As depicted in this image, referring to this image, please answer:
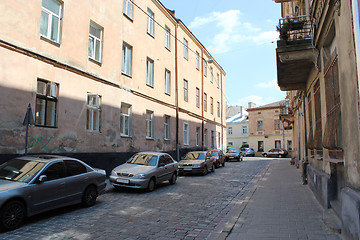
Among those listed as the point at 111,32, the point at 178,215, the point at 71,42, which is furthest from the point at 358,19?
the point at 111,32

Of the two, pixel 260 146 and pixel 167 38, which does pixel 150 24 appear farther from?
pixel 260 146

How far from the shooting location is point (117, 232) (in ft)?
18.0

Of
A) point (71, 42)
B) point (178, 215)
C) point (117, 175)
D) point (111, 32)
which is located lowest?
point (178, 215)

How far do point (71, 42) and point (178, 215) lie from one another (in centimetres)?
894

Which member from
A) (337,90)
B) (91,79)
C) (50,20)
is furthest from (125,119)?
(337,90)

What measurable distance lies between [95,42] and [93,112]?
11.5ft

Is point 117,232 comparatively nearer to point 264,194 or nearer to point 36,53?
point 264,194

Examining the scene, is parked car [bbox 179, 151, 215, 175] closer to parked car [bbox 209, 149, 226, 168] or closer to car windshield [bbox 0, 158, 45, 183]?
parked car [bbox 209, 149, 226, 168]

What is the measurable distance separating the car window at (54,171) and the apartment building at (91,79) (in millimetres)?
3270

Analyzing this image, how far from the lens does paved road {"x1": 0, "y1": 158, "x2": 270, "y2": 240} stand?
535 cm

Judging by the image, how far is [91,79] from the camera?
42.1ft

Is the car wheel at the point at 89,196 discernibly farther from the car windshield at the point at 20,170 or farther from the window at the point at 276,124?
the window at the point at 276,124

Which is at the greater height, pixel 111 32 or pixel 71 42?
pixel 111 32

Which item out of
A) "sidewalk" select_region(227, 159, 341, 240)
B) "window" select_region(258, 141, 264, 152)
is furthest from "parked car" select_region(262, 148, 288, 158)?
"sidewalk" select_region(227, 159, 341, 240)
